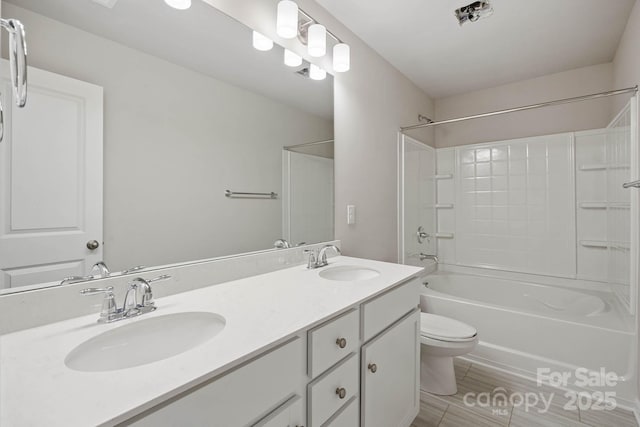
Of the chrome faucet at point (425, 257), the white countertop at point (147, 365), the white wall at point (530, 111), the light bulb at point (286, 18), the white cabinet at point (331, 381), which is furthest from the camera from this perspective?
the chrome faucet at point (425, 257)

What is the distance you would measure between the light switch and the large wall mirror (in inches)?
22.1

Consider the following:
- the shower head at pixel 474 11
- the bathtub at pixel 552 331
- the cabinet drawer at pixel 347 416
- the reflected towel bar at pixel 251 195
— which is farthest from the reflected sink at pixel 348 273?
the shower head at pixel 474 11

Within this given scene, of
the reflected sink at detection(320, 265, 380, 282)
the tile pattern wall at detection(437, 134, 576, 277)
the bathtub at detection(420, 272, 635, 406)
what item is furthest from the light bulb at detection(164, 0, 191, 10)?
the tile pattern wall at detection(437, 134, 576, 277)

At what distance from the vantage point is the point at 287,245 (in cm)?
164

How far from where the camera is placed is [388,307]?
1275 millimetres

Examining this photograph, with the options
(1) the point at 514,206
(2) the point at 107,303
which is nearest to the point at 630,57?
(1) the point at 514,206

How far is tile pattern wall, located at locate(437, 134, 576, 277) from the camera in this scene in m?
2.67

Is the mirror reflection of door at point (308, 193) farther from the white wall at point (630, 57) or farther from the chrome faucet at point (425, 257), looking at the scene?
the white wall at point (630, 57)

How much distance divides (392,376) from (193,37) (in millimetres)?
1682

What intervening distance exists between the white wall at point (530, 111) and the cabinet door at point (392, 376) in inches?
95.7

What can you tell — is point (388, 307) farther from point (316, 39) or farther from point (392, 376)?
point (316, 39)

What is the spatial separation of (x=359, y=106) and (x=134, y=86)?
148cm

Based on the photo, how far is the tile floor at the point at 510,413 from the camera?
5.16 ft

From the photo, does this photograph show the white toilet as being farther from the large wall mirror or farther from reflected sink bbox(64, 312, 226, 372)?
reflected sink bbox(64, 312, 226, 372)
